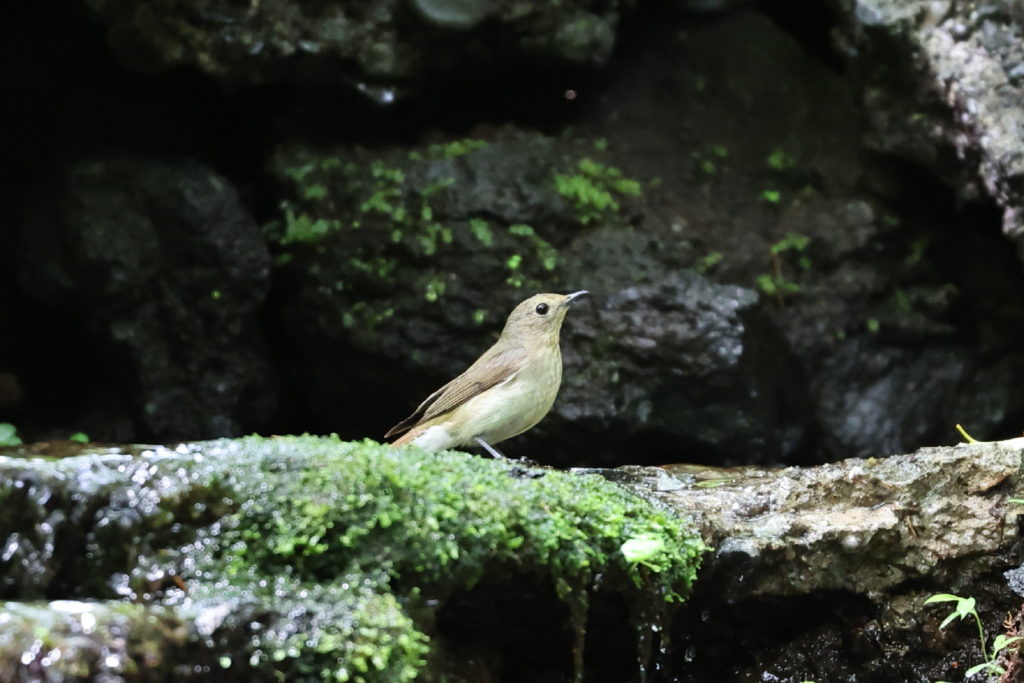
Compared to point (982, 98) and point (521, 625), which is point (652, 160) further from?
point (521, 625)

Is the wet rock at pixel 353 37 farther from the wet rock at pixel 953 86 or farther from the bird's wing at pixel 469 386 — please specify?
the bird's wing at pixel 469 386

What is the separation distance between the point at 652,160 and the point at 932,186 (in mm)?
2150

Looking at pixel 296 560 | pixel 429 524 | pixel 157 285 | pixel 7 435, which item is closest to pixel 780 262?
pixel 157 285

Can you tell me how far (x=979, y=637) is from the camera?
4023 millimetres

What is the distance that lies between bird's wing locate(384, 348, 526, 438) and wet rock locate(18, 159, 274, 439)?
302 cm

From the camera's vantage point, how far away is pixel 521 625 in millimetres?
3600

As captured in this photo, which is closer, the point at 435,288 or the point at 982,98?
the point at 982,98

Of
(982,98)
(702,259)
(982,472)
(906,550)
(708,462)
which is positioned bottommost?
(708,462)

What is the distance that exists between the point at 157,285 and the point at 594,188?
3245 millimetres

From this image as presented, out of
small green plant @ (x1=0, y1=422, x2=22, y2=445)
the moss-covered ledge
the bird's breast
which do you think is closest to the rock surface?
the moss-covered ledge

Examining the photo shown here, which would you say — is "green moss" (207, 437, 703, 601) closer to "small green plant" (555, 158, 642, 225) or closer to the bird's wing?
the bird's wing

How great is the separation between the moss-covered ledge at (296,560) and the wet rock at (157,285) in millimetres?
4498

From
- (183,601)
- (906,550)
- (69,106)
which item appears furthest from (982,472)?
(69,106)

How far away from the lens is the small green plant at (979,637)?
145 inches
